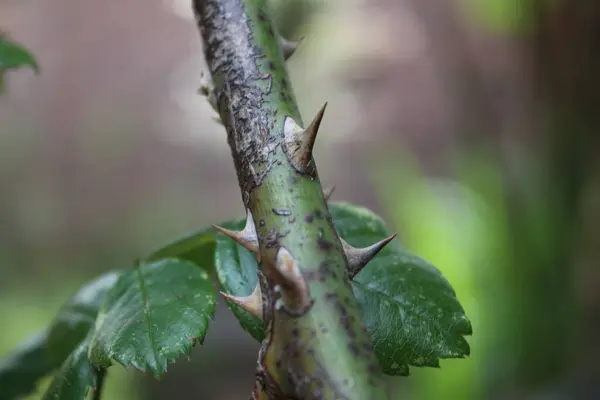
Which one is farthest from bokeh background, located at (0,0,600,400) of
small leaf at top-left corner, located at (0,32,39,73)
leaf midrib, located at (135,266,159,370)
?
leaf midrib, located at (135,266,159,370)

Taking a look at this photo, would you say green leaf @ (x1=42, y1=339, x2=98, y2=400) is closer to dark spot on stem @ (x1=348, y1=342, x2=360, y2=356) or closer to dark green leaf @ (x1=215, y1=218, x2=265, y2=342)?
dark green leaf @ (x1=215, y1=218, x2=265, y2=342)

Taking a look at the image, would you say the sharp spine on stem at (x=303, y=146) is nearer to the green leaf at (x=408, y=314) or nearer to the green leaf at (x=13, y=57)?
the green leaf at (x=408, y=314)

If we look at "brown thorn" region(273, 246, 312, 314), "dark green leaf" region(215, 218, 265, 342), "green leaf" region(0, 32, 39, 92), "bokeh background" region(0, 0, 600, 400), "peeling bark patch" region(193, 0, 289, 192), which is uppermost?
"green leaf" region(0, 32, 39, 92)

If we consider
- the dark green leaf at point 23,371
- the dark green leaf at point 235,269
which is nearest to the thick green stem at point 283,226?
the dark green leaf at point 235,269

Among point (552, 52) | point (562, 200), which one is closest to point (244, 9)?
point (562, 200)

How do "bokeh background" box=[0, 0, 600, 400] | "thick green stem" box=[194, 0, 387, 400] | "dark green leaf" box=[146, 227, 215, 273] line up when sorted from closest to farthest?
1. "thick green stem" box=[194, 0, 387, 400]
2. "dark green leaf" box=[146, 227, 215, 273]
3. "bokeh background" box=[0, 0, 600, 400]
